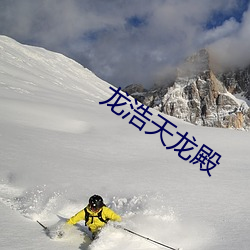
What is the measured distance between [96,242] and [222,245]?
6.69 ft

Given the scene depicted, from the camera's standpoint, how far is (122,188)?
7.54 m

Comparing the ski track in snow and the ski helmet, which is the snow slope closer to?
the ski track in snow

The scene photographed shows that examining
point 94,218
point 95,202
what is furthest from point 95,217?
point 95,202

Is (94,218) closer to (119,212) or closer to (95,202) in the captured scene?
(95,202)

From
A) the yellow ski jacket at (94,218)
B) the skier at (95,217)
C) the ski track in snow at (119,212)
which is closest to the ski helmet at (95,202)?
the skier at (95,217)

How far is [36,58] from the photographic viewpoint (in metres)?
59.2

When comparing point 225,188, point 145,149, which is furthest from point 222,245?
point 145,149

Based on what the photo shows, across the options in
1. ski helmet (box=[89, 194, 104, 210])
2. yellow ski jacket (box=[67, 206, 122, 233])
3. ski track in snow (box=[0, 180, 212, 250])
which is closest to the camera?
ski track in snow (box=[0, 180, 212, 250])

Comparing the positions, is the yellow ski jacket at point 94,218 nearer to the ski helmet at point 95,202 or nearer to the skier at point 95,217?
the skier at point 95,217

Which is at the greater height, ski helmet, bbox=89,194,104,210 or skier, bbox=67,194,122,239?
ski helmet, bbox=89,194,104,210

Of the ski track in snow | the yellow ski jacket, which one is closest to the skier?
the yellow ski jacket

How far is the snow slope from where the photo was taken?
17.2ft

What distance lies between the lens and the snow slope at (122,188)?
5250 mm

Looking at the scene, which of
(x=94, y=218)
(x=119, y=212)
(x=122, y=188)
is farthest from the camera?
(x=122, y=188)
